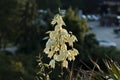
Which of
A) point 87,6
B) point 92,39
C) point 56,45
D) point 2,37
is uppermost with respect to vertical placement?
point 56,45

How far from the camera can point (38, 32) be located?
46.2m

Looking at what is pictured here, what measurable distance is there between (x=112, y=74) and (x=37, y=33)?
4279 centimetres

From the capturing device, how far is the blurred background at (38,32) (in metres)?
28.5

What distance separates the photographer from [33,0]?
53938mm

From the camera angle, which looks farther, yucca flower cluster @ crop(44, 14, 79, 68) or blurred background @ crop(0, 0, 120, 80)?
blurred background @ crop(0, 0, 120, 80)

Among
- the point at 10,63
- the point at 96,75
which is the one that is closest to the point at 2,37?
the point at 10,63

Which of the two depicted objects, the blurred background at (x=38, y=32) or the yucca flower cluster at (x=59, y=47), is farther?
the blurred background at (x=38, y=32)

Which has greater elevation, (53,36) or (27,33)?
(53,36)

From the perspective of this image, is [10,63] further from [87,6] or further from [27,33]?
[87,6]

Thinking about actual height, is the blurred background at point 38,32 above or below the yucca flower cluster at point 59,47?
below

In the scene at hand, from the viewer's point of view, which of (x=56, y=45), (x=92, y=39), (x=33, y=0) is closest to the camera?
(x=56, y=45)

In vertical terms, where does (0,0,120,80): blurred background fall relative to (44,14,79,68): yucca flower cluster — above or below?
below

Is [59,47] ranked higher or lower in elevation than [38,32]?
higher

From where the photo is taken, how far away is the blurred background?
28469 mm
